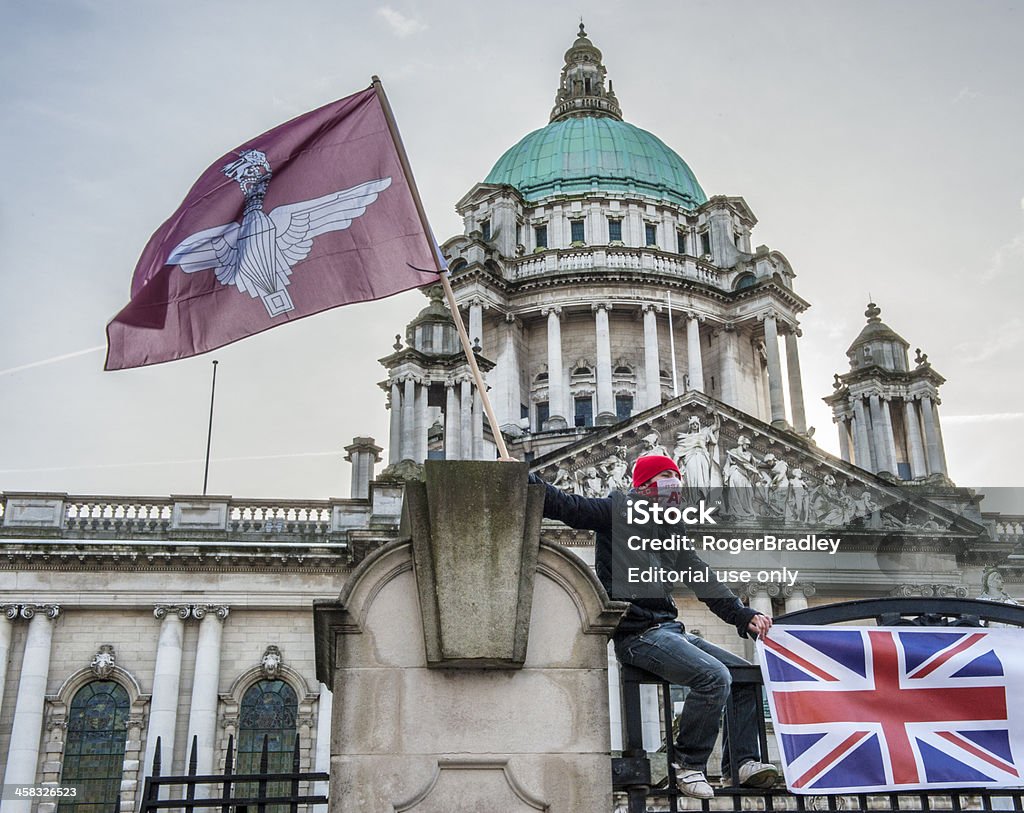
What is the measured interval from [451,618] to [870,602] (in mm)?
2670

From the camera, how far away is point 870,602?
23.9 feet

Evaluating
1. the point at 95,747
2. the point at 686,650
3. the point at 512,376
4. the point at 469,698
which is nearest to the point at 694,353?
the point at 512,376

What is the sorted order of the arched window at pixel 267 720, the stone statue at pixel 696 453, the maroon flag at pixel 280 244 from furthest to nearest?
the stone statue at pixel 696 453 → the arched window at pixel 267 720 → the maroon flag at pixel 280 244

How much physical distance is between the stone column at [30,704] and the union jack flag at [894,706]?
32172 mm

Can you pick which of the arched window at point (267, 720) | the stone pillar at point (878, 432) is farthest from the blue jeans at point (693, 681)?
the stone pillar at point (878, 432)

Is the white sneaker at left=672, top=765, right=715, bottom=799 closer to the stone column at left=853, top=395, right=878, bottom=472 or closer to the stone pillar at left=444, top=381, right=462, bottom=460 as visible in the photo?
the stone pillar at left=444, top=381, right=462, bottom=460

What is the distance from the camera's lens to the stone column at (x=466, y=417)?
42094mm

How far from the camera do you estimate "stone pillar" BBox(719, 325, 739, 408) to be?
195ft

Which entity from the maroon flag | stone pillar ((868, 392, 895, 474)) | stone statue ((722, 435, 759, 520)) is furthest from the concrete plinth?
stone pillar ((868, 392, 895, 474))

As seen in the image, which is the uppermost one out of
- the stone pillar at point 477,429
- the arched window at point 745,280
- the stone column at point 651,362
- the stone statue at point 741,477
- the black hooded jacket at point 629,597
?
the arched window at point 745,280

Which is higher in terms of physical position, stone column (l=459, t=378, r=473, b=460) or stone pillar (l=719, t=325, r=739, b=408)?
stone pillar (l=719, t=325, r=739, b=408)

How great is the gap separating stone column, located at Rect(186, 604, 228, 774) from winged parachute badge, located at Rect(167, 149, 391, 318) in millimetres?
26880

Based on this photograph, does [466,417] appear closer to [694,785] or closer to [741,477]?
[741,477]

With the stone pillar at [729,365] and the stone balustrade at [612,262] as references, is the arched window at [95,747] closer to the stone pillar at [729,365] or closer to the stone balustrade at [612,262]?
the stone balustrade at [612,262]
